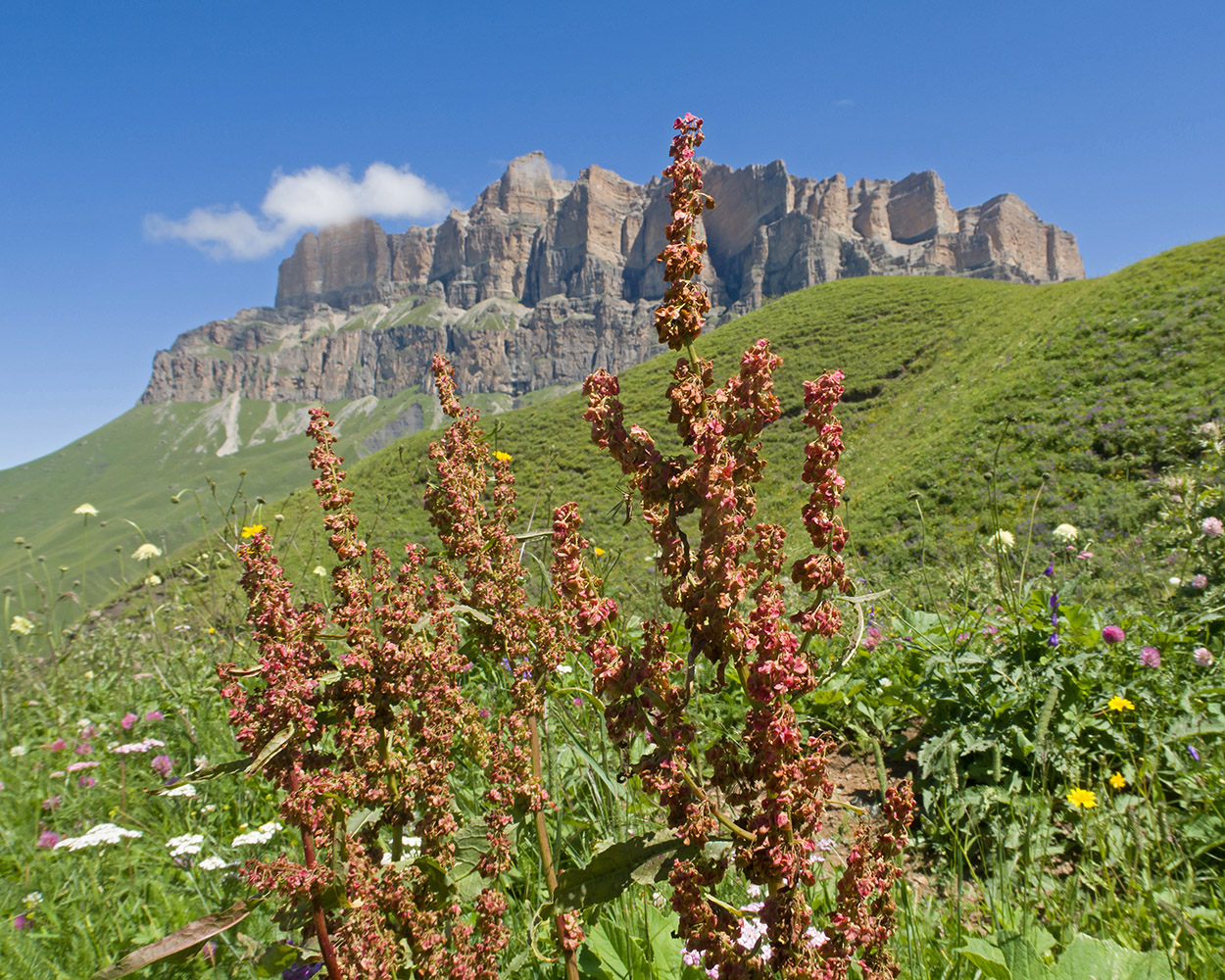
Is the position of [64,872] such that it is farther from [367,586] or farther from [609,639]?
[609,639]

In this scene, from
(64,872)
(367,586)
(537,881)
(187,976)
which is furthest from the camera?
(64,872)

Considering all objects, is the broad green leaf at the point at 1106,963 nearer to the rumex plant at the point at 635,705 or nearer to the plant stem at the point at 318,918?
the rumex plant at the point at 635,705

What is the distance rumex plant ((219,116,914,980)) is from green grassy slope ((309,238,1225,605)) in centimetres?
222

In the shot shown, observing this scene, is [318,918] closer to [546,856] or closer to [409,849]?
[546,856]

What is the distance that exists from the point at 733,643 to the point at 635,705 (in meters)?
0.22

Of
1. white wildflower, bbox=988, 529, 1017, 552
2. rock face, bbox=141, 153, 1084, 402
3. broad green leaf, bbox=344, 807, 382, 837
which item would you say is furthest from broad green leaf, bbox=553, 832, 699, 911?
rock face, bbox=141, 153, 1084, 402

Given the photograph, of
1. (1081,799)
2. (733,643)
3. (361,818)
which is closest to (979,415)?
(1081,799)

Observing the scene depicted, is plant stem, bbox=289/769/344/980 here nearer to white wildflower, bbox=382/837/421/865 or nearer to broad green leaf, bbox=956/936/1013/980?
white wildflower, bbox=382/837/421/865

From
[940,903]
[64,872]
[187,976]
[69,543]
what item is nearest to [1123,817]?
[940,903]

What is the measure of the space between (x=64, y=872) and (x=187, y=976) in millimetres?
1141

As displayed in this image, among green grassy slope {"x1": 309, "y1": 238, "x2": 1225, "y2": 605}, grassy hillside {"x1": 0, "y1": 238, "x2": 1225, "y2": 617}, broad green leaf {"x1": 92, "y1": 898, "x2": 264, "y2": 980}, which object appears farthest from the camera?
green grassy slope {"x1": 309, "y1": 238, "x2": 1225, "y2": 605}

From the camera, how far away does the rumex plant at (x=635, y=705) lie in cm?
103

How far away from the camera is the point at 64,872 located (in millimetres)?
2658

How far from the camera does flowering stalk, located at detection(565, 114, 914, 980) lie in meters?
1.00
